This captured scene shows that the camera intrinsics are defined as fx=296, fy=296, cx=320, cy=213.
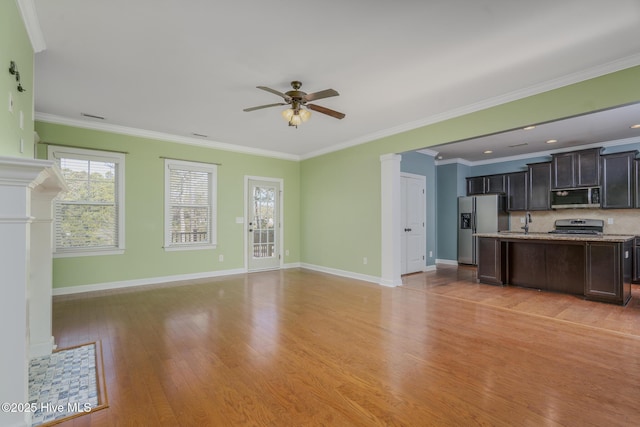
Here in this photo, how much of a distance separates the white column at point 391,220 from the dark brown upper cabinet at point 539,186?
3.80 m

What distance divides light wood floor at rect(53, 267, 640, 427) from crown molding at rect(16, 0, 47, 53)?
2.71 meters

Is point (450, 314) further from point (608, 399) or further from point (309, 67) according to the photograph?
point (309, 67)

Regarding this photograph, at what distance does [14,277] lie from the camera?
58.1 inches

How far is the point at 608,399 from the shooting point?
1914 mm

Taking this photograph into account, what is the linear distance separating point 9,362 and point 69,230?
391 centimetres

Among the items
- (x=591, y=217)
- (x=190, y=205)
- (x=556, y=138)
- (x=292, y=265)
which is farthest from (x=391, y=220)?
(x=591, y=217)

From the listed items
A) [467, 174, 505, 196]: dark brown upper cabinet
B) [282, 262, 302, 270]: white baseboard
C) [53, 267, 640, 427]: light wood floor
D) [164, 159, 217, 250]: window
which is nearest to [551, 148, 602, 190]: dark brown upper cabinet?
[467, 174, 505, 196]: dark brown upper cabinet

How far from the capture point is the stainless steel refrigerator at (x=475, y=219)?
699 cm

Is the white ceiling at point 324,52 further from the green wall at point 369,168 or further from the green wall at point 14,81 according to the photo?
the green wall at point 14,81

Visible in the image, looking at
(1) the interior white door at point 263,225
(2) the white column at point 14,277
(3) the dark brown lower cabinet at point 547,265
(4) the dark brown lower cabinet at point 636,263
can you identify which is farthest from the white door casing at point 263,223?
(4) the dark brown lower cabinet at point 636,263

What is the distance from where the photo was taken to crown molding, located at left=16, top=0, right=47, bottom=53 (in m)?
2.14

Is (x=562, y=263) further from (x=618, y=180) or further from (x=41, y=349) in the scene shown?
(x=41, y=349)

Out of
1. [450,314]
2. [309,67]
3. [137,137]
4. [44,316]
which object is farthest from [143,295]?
[450,314]

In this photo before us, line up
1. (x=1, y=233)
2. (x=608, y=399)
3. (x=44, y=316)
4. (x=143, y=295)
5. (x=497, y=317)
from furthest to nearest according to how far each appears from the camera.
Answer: (x=143, y=295) → (x=497, y=317) → (x=44, y=316) → (x=608, y=399) → (x=1, y=233)
